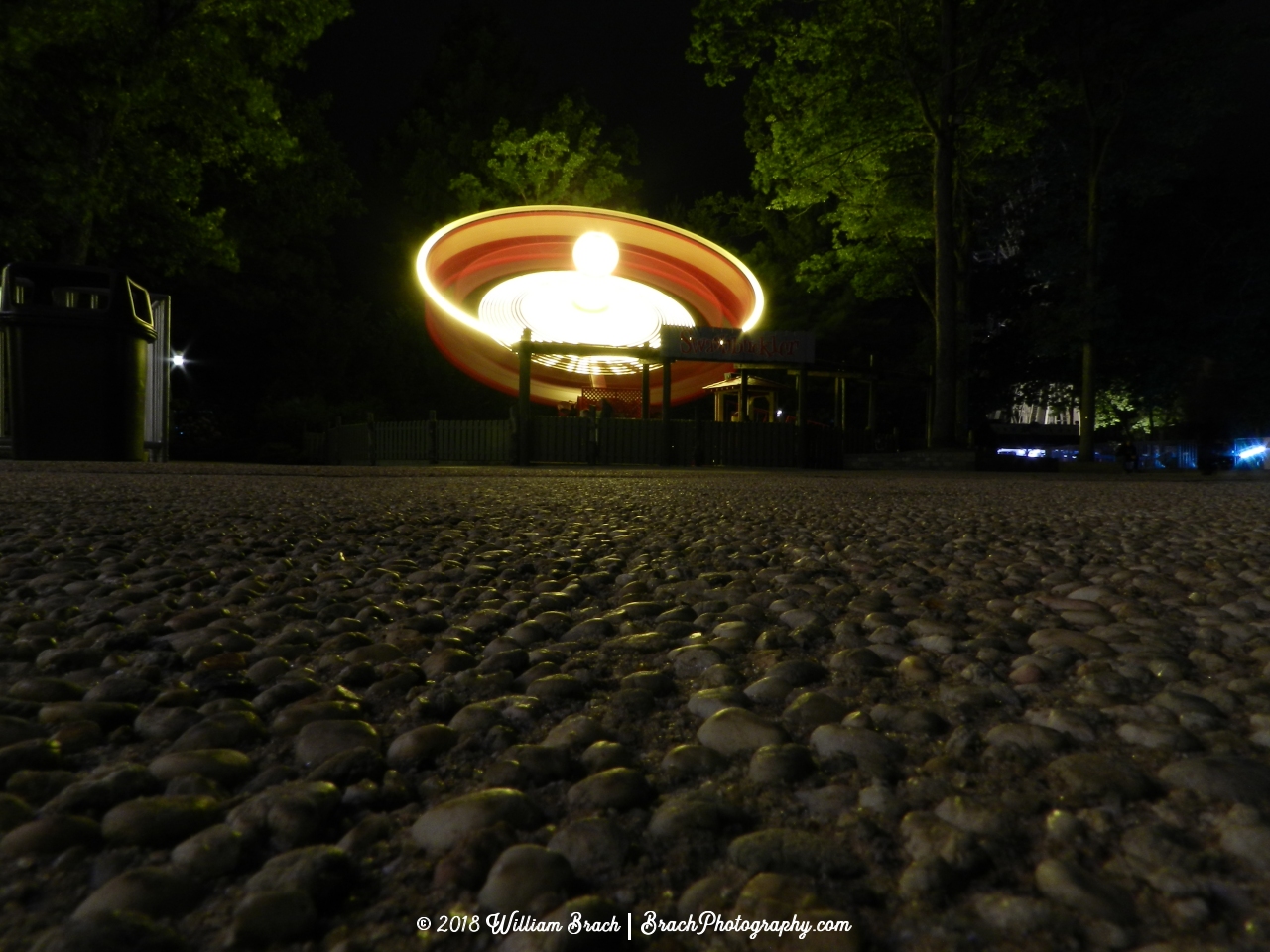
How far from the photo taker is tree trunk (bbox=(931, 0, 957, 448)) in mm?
16328

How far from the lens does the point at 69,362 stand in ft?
31.8

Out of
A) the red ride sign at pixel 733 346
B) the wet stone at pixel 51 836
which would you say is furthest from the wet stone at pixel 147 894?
the red ride sign at pixel 733 346

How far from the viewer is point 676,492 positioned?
690 cm

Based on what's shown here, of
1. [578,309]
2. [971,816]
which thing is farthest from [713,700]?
[578,309]

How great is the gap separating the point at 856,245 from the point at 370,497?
60.6ft

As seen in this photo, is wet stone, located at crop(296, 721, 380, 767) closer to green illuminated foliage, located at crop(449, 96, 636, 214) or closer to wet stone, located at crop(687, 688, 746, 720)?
wet stone, located at crop(687, 688, 746, 720)

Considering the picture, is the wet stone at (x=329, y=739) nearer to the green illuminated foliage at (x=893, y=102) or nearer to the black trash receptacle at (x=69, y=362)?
the black trash receptacle at (x=69, y=362)

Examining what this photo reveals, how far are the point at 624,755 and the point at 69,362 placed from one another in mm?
10912

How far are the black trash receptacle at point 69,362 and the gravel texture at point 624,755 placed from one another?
852 cm

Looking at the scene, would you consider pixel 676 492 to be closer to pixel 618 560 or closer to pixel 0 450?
pixel 618 560

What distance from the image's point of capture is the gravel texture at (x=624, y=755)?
0.78 meters

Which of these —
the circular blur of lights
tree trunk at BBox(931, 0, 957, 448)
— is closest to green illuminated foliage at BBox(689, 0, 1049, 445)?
tree trunk at BBox(931, 0, 957, 448)

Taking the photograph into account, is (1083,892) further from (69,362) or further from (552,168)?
(552,168)

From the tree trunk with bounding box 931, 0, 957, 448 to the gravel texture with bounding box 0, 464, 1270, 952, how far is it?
14494mm
